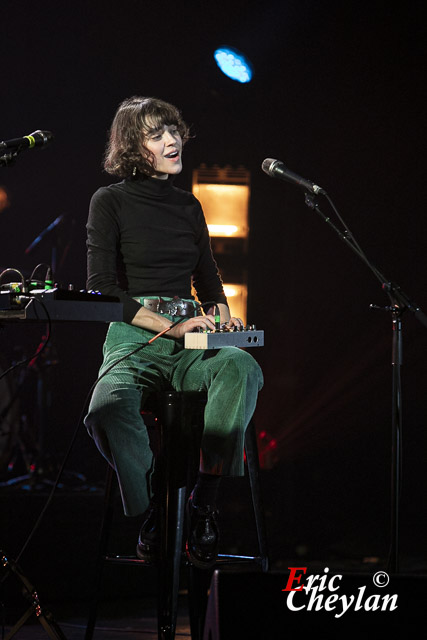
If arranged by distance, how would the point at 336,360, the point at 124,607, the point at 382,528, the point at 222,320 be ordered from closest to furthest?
the point at 222,320 < the point at 124,607 < the point at 382,528 < the point at 336,360

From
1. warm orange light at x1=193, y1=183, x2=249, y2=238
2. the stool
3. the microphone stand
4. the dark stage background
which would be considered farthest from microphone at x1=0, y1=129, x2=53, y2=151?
warm orange light at x1=193, y1=183, x2=249, y2=238

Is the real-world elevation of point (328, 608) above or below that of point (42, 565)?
above

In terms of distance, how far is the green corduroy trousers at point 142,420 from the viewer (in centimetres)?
201

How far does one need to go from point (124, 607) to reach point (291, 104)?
3.26 meters

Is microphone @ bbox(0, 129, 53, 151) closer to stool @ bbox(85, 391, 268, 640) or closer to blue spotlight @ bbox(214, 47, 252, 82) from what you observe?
stool @ bbox(85, 391, 268, 640)

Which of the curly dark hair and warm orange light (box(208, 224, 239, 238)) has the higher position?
the curly dark hair

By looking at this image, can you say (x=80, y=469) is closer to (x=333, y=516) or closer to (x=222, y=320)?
(x=333, y=516)

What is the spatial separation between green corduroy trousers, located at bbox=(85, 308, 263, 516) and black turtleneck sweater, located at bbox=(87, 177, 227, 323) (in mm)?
367

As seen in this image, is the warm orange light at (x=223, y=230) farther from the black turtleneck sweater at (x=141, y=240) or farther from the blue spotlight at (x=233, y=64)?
the black turtleneck sweater at (x=141, y=240)

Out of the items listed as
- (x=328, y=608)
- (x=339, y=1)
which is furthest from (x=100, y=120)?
(x=328, y=608)

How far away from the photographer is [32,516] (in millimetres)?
3045

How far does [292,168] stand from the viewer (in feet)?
15.3

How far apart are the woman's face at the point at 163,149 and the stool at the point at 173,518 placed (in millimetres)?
933

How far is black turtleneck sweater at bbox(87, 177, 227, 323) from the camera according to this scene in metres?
2.45
